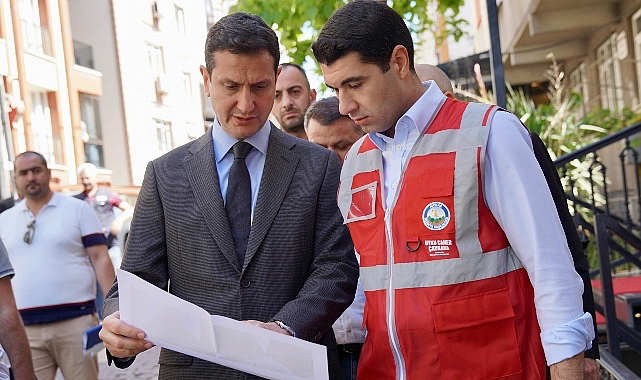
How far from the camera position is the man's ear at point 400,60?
9.36 feet

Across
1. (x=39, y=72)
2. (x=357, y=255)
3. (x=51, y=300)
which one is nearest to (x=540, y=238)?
(x=357, y=255)

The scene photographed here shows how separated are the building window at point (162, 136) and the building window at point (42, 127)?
924 centimetres

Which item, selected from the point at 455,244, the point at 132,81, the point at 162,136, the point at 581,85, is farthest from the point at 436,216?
the point at 162,136

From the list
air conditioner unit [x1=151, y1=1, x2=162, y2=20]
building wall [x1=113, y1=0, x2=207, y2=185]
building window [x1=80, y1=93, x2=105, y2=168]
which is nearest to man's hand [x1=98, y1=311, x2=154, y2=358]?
building window [x1=80, y1=93, x2=105, y2=168]

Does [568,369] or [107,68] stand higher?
[107,68]

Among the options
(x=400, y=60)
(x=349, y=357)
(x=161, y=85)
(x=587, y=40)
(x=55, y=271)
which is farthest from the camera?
(x=161, y=85)

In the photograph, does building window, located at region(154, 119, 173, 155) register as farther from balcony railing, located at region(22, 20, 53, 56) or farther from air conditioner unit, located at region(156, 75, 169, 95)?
balcony railing, located at region(22, 20, 53, 56)

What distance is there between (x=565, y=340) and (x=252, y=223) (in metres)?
1.00

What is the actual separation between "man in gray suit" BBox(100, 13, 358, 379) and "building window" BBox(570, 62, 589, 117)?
1431 centimetres

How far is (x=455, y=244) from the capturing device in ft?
8.71

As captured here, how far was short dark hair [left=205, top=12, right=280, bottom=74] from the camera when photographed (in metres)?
2.98

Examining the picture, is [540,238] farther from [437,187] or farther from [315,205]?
[315,205]

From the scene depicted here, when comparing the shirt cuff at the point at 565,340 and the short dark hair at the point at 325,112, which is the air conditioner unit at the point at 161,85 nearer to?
the short dark hair at the point at 325,112

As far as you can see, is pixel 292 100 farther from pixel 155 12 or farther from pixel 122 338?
pixel 155 12
